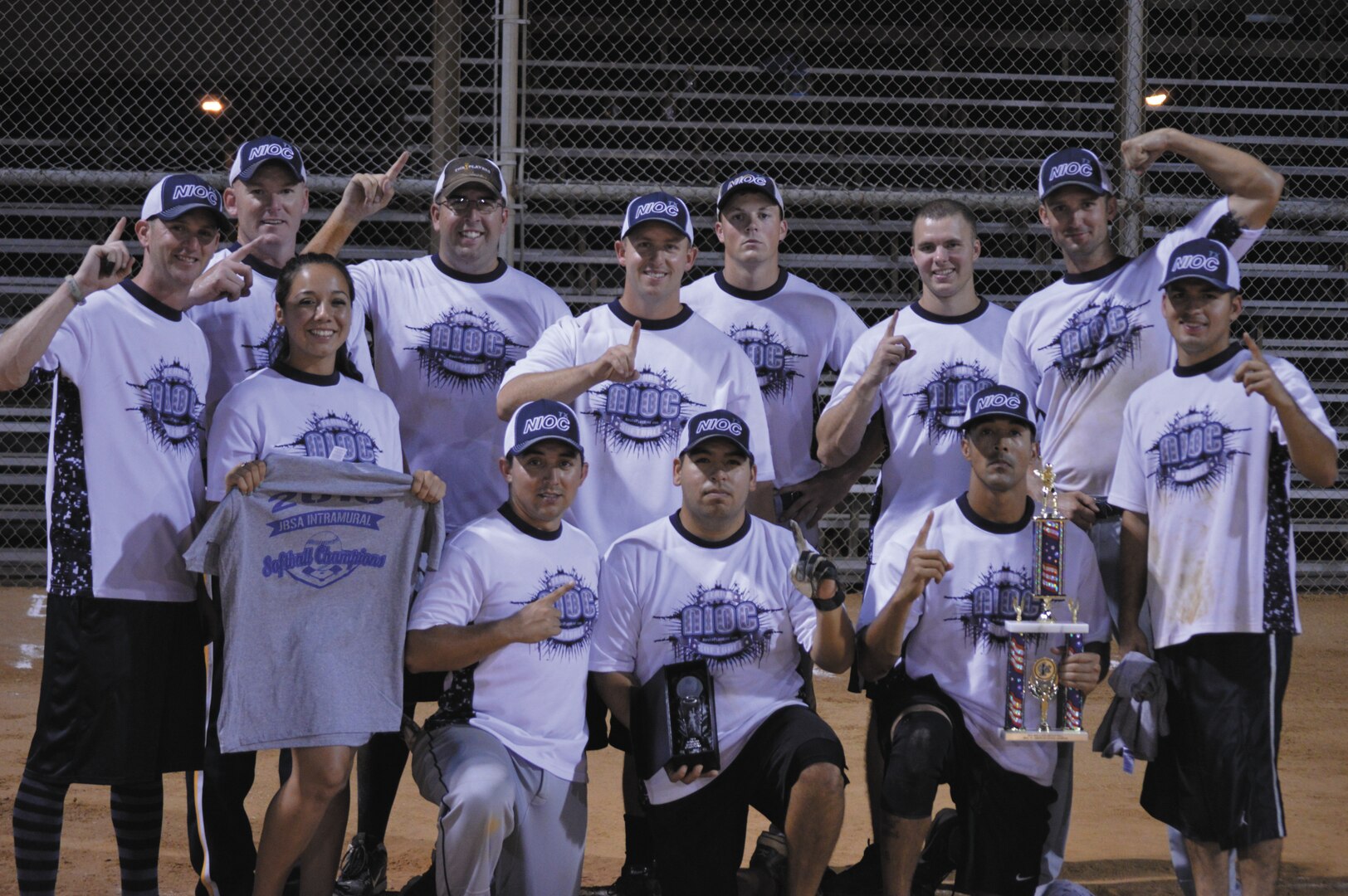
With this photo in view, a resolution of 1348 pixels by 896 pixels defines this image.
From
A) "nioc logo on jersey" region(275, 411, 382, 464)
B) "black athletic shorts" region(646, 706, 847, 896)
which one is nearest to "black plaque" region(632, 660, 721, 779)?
"black athletic shorts" region(646, 706, 847, 896)

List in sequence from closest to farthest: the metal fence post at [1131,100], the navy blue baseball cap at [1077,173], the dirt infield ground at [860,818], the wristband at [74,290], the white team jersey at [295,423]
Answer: the wristband at [74,290]
the white team jersey at [295,423]
the navy blue baseball cap at [1077,173]
the dirt infield ground at [860,818]
the metal fence post at [1131,100]

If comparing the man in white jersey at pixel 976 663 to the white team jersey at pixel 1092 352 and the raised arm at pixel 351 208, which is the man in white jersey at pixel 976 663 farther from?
the raised arm at pixel 351 208

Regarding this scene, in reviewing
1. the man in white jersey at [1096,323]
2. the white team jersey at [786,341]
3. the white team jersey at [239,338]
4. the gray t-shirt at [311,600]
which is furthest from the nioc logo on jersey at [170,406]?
the man in white jersey at [1096,323]

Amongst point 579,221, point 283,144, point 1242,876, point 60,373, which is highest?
point 579,221

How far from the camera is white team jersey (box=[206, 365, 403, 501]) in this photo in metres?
3.69

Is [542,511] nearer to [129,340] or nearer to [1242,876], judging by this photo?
[129,340]

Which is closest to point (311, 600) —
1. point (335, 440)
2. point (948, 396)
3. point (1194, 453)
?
point (335, 440)

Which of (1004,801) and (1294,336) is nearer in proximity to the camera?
(1004,801)

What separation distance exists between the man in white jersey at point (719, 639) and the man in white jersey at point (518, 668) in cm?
14

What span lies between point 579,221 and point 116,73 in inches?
168

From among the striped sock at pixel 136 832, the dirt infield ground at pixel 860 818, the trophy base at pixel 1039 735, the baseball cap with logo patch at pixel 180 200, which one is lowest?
the dirt infield ground at pixel 860 818

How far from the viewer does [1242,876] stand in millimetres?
3762

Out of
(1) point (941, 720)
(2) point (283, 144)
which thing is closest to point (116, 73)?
(2) point (283, 144)

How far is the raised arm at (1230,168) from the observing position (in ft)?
13.8
